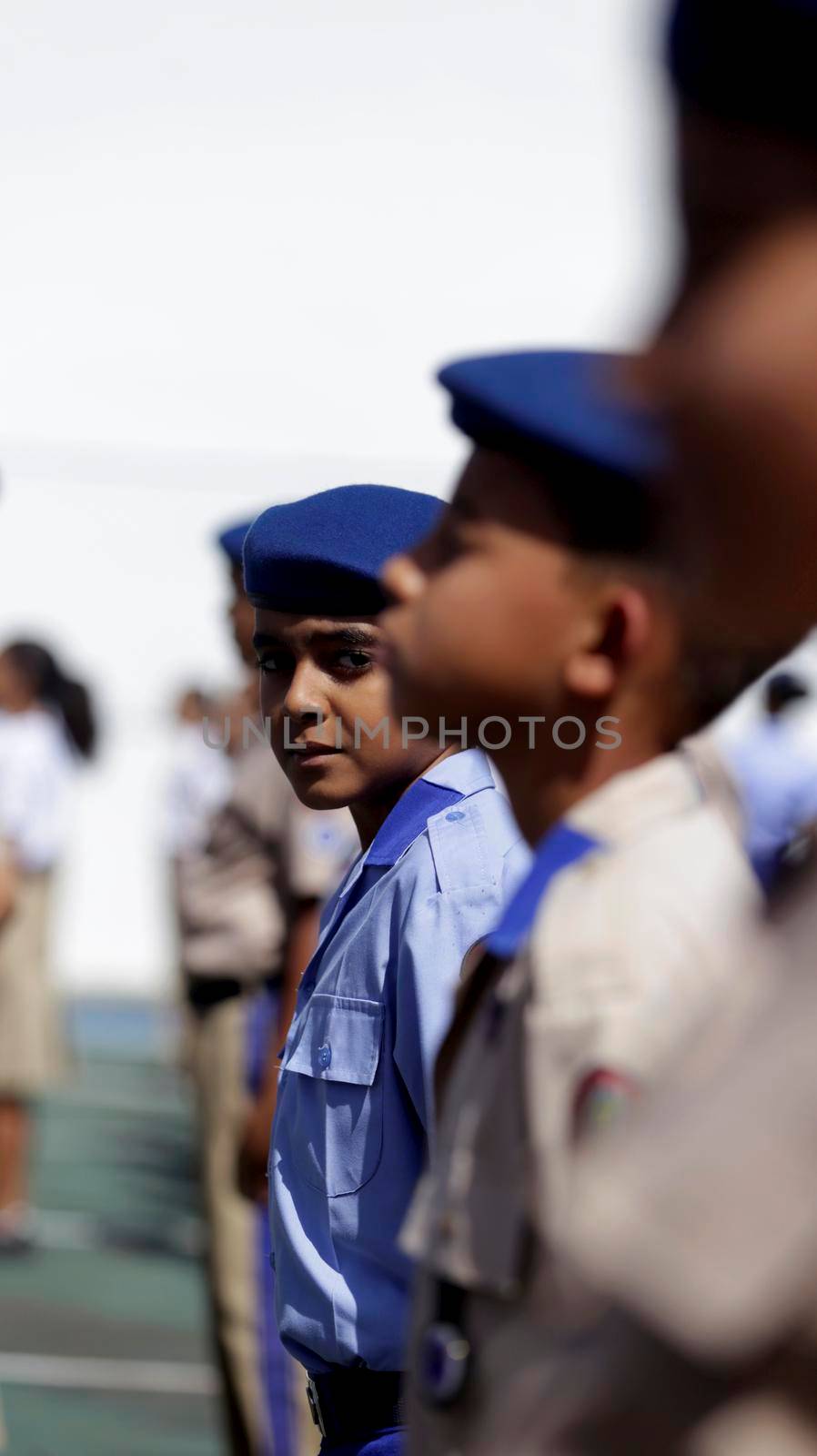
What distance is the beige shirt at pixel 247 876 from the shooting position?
421 centimetres

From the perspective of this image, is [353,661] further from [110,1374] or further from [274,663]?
[110,1374]

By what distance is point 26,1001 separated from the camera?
6934 millimetres

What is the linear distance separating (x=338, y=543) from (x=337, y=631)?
4.2 inches

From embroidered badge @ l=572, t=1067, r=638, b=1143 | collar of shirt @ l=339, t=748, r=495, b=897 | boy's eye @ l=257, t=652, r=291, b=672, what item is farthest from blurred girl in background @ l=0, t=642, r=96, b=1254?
embroidered badge @ l=572, t=1067, r=638, b=1143

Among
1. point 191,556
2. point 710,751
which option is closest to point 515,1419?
point 710,751

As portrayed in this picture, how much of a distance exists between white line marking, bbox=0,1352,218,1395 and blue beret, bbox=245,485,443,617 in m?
3.23

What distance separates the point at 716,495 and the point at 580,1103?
1.14 ft

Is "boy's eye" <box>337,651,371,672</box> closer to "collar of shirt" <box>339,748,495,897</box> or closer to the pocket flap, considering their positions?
"collar of shirt" <box>339,748,495,897</box>

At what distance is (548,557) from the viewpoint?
1118mm

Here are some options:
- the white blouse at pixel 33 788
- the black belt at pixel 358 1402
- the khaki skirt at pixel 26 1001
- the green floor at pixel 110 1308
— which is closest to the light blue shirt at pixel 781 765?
the black belt at pixel 358 1402

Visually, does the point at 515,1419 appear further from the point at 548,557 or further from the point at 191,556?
the point at 191,556

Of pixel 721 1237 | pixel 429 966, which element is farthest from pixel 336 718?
pixel 721 1237

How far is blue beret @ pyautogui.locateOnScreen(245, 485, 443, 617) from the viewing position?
7.57ft

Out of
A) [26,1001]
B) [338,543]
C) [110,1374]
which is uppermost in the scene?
[338,543]
